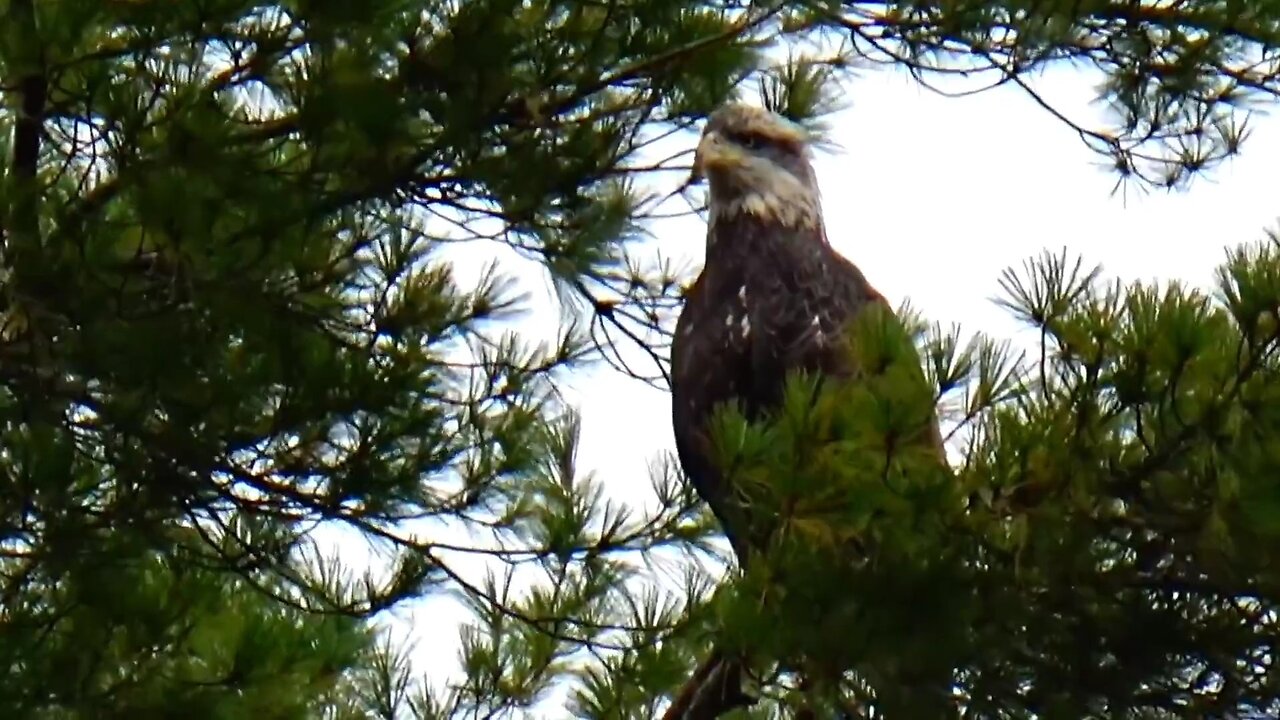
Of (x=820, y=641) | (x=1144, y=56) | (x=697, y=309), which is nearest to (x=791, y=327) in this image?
(x=697, y=309)

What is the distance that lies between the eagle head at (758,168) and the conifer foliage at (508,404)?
66mm

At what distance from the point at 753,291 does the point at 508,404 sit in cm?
50

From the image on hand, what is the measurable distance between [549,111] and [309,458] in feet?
2.47

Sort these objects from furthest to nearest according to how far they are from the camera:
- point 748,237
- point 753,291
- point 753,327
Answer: point 748,237 → point 753,291 → point 753,327

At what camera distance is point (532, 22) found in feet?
11.4

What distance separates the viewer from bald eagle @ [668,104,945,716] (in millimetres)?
3748

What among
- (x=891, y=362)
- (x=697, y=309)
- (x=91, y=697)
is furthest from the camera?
(x=697, y=309)

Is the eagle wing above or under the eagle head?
under

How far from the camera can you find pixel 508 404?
13.1ft

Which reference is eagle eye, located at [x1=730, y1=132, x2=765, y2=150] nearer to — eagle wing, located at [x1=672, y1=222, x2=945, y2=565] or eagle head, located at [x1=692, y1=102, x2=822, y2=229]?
eagle head, located at [x1=692, y1=102, x2=822, y2=229]

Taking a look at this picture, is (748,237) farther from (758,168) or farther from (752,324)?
(752,324)

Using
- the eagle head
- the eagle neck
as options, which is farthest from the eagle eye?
the eagle neck

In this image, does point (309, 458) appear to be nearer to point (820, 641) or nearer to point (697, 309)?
point (697, 309)

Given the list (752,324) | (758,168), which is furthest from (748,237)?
(752,324)
